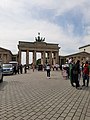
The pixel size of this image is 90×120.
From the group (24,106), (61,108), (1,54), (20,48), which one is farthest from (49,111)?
(1,54)

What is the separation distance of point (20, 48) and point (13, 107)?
85.8 m

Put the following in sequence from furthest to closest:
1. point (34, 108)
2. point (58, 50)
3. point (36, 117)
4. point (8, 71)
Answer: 1. point (58, 50)
2. point (8, 71)
3. point (34, 108)
4. point (36, 117)

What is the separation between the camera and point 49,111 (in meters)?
6.93

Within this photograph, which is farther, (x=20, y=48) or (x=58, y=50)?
(x=58, y=50)

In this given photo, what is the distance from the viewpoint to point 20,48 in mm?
92500

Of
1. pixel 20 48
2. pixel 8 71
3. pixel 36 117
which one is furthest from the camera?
pixel 20 48

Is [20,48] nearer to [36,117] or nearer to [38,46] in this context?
[38,46]

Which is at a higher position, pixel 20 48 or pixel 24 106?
pixel 20 48

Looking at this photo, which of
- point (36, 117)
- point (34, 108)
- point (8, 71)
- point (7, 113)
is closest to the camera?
point (36, 117)

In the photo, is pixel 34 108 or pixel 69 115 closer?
pixel 69 115

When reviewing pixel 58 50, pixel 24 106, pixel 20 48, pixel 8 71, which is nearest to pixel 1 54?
pixel 20 48

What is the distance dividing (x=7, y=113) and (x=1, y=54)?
96937 millimetres

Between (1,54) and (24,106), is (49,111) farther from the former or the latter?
(1,54)

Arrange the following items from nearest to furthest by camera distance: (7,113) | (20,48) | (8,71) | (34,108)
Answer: (7,113) → (34,108) → (8,71) → (20,48)
